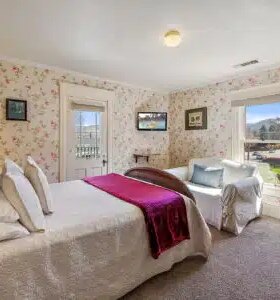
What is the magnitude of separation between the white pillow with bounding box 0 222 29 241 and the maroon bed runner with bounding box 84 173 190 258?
86cm

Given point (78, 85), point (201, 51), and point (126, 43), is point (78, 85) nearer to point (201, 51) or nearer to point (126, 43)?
point (126, 43)

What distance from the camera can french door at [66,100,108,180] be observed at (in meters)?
3.59

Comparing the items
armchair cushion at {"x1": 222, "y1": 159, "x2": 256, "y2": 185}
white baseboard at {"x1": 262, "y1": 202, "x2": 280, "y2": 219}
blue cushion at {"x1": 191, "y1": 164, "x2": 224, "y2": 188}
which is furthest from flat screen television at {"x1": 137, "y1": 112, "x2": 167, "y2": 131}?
white baseboard at {"x1": 262, "y1": 202, "x2": 280, "y2": 219}

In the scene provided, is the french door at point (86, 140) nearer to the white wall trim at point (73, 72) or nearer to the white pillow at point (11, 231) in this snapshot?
the white wall trim at point (73, 72)

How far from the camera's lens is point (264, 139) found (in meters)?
3.49

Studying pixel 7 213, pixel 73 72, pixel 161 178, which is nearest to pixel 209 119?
pixel 161 178

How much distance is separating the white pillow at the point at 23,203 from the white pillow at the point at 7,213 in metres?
0.03

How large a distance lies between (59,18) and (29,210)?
169 centimetres

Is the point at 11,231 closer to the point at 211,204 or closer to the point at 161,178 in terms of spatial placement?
the point at 161,178

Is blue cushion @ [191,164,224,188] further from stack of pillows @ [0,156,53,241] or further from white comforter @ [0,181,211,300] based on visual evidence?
stack of pillows @ [0,156,53,241]

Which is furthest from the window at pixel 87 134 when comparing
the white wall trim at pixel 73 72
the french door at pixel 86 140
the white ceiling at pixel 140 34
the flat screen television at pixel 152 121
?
the flat screen television at pixel 152 121

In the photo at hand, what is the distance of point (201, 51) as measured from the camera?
270 cm

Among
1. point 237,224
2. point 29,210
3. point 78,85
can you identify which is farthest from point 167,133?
point 29,210

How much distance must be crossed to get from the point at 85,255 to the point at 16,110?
2.42m
